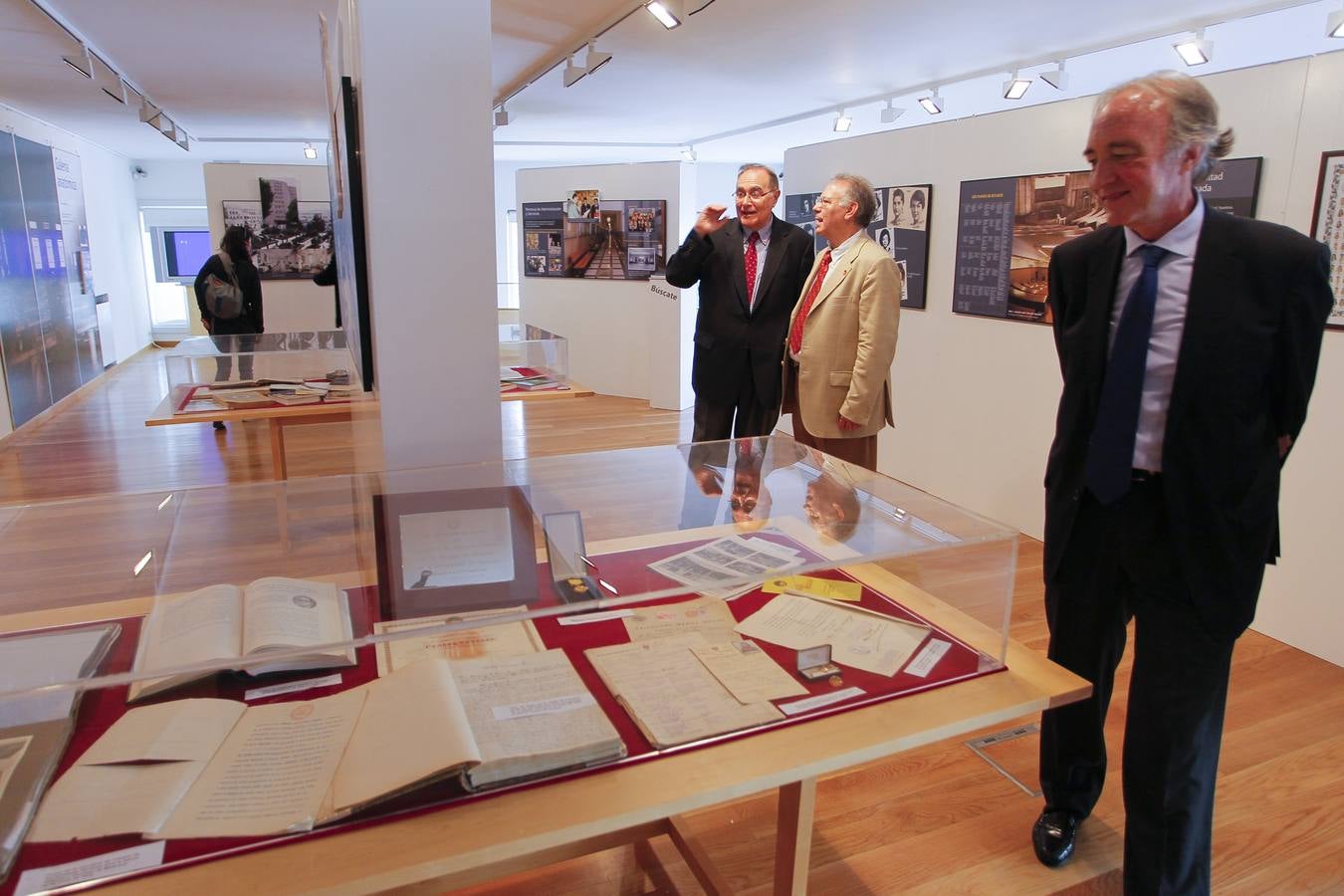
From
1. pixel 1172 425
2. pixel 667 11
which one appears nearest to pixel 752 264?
pixel 667 11

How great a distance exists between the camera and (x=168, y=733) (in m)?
1.30

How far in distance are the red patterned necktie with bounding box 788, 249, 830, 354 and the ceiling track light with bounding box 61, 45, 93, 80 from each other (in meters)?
5.65

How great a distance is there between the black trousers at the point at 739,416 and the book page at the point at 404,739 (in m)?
2.42

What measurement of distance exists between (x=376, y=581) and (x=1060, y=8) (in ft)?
17.3

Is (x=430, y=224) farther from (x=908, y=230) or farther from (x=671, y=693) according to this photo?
(x=908, y=230)

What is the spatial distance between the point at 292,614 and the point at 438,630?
1.10 ft

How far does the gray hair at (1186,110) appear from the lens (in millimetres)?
1651

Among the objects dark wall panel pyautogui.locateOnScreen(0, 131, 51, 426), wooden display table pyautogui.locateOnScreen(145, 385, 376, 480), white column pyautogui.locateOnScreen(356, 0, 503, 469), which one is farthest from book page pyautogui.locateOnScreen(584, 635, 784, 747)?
dark wall panel pyautogui.locateOnScreen(0, 131, 51, 426)

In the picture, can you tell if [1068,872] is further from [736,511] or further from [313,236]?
[313,236]

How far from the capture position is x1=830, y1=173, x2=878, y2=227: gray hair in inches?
126

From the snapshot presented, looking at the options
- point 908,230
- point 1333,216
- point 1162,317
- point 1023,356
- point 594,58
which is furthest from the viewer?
point 594,58

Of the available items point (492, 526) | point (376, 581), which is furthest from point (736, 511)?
point (376, 581)

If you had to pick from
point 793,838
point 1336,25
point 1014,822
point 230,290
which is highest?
point 1336,25

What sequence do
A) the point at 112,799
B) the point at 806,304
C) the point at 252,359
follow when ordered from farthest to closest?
1. the point at 252,359
2. the point at 806,304
3. the point at 112,799
